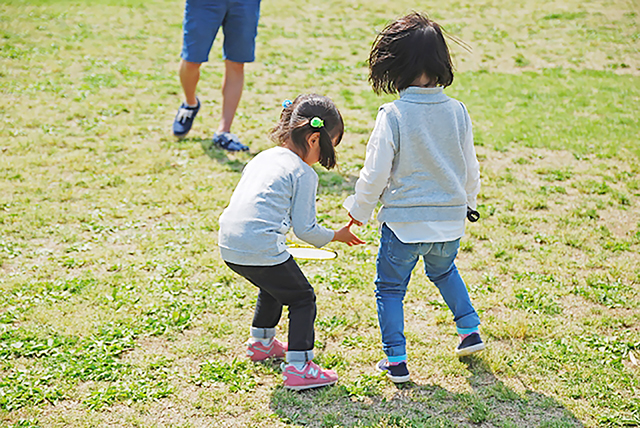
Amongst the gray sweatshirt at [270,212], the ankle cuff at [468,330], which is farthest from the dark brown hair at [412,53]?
the ankle cuff at [468,330]

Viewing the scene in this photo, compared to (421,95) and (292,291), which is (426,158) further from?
(292,291)

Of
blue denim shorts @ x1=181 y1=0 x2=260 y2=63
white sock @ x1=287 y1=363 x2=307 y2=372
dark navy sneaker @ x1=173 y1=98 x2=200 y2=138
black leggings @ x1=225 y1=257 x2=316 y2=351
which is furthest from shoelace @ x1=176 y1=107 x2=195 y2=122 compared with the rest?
white sock @ x1=287 y1=363 x2=307 y2=372

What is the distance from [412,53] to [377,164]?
454mm

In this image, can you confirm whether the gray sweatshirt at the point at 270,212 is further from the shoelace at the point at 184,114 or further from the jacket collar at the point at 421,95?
the shoelace at the point at 184,114

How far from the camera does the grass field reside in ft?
8.99

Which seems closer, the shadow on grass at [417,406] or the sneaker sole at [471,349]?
the shadow on grass at [417,406]

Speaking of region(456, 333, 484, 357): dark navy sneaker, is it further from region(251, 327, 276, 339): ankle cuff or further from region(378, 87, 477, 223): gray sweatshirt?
region(251, 327, 276, 339): ankle cuff

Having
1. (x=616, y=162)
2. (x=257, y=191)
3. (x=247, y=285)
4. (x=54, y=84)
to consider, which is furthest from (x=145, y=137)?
(x=616, y=162)

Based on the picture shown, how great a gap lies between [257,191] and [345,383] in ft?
3.03

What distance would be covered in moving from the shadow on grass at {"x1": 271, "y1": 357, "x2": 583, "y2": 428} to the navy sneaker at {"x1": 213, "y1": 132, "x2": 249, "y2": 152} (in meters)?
3.19

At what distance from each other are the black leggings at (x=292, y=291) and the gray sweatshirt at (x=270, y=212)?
4 cm

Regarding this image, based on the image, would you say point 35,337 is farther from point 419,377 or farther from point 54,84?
point 54,84

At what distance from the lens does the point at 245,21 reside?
5676 millimetres

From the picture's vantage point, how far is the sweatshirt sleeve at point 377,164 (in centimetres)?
266
